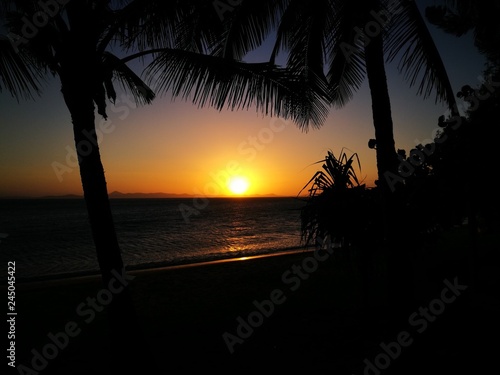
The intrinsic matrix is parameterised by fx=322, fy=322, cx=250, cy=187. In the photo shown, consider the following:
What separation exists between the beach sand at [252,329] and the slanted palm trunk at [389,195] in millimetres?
592

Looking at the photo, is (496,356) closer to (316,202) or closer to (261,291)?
(316,202)

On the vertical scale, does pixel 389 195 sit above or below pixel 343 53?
below

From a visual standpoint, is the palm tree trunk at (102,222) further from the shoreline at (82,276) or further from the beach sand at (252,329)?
the shoreline at (82,276)

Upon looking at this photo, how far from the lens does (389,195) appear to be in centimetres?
480

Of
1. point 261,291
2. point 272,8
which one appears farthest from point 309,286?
point 272,8

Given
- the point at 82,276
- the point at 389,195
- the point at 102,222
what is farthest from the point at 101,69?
the point at 82,276

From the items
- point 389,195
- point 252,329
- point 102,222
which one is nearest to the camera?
point 102,222

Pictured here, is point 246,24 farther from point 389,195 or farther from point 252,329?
point 252,329

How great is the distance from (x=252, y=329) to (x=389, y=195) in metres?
3.63

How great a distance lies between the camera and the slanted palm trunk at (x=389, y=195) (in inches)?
190

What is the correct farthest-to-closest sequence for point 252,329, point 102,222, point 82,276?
point 82,276, point 252,329, point 102,222

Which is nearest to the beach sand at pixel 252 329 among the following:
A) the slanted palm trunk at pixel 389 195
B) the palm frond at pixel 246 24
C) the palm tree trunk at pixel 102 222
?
the palm tree trunk at pixel 102 222

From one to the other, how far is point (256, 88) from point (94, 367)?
502 centimetres

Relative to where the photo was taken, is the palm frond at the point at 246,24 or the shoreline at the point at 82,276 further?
the shoreline at the point at 82,276
